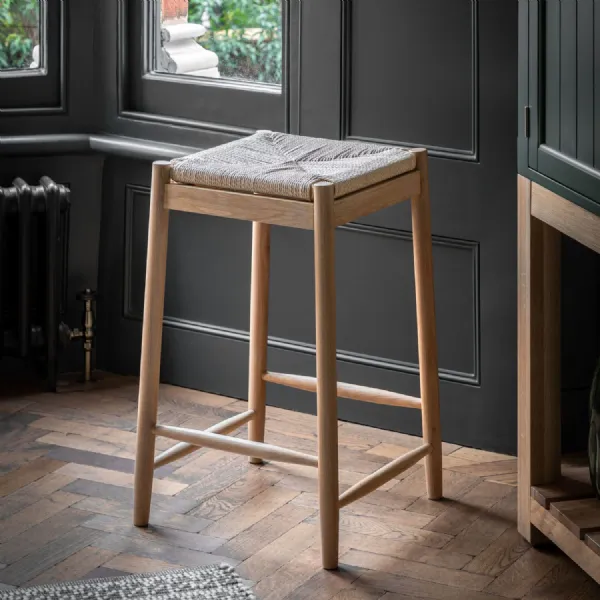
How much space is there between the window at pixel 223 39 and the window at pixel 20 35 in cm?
33

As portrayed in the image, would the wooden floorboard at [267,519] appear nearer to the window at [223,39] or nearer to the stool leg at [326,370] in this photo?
the stool leg at [326,370]

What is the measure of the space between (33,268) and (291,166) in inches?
42.3

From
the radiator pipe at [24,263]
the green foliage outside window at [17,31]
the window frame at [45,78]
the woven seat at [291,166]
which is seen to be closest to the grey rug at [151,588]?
the woven seat at [291,166]

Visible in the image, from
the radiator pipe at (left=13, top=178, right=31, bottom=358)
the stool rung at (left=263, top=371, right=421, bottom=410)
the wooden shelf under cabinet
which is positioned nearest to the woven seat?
the stool rung at (left=263, top=371, right=421, bottom=410)

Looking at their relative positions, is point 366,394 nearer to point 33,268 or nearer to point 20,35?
point 33,268

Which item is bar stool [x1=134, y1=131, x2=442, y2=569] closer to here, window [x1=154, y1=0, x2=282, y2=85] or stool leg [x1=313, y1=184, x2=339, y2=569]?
stool leg [x1=313, y1=184, x2=339, y2=569]

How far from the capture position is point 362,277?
9.62 ft

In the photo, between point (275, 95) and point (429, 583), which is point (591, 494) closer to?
point (429, 583)

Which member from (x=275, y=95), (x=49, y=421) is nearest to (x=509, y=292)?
(x=275, y=95)

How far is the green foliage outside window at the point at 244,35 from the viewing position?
303 centimetres

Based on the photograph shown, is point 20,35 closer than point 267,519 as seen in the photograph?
No

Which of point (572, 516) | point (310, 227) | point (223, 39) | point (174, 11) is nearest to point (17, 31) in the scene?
point (174, 11)

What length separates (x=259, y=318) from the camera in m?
2.65

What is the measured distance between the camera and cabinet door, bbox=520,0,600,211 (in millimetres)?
1978
